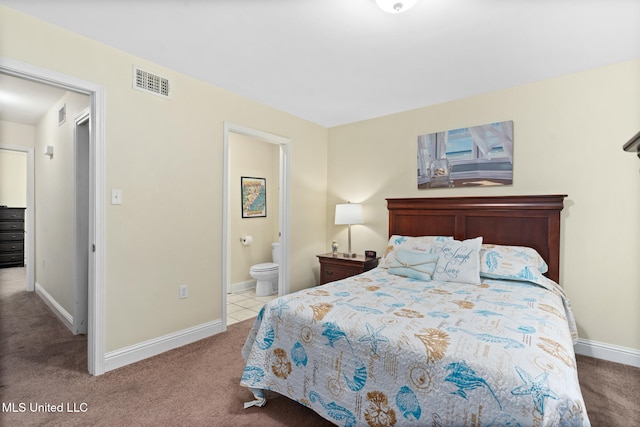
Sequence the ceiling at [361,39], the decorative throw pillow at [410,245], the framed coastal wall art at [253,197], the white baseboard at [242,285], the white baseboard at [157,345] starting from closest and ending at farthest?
the ceiling at [361,39], the white baseboard at [157,345], the decorative throw pillow at [410,245], the white baseboard at [242,285], the framed coastal wall art at [253,197]

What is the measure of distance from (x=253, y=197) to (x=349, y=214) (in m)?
1.91

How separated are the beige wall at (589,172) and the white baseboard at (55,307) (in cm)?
428

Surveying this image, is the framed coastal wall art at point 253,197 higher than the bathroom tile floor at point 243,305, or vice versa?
the framed coastal wall art at point 253,197

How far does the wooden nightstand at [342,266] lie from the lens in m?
3.55

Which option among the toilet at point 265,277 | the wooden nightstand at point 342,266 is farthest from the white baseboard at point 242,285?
the wooden nightstand at point 342,266

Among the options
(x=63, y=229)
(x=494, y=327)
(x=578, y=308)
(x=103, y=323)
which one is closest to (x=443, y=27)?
(x=494, y=327)

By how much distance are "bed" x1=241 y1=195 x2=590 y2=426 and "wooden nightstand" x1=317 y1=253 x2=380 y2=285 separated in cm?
63

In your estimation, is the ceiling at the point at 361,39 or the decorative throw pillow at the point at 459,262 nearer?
the ceiling at the point at 361,39

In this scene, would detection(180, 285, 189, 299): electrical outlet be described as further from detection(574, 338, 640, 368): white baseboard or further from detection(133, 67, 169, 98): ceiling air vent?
detection(574, 338, 640, 368): white baseboard

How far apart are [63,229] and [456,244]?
4116 mm

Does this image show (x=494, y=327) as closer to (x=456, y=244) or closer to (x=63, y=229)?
(x=456, y=244)

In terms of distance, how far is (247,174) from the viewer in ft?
16.5

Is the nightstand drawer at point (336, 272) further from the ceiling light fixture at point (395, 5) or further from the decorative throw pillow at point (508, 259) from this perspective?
the ceiling light fixture at point (395, 5)

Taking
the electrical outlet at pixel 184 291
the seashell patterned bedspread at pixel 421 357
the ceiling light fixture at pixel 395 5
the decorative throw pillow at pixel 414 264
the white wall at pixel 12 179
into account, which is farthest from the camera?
the white wall at pixel 12 179
